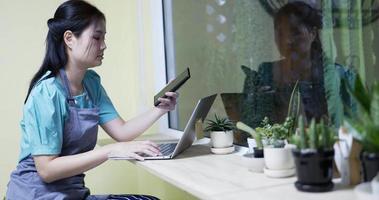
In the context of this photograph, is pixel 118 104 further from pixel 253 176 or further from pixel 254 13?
pixel 253 176

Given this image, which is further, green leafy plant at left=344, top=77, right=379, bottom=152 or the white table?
the white table

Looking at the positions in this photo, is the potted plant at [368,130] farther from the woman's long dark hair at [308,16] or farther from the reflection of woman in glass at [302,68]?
the woman's long dark hair at [308,16]

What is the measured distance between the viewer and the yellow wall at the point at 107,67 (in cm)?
233

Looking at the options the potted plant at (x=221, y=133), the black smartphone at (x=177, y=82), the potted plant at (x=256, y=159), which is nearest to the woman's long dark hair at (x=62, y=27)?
the black smartphone at (x=177, y=82)

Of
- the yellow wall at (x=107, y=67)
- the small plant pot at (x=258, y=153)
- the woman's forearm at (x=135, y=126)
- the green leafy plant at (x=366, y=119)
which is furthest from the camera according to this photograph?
the yellow wall at (x=107, y=67)

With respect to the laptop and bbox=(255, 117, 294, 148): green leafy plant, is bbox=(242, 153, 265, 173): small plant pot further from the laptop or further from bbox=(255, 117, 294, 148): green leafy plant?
the laptop

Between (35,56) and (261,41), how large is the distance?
145cm

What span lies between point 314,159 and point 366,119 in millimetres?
133

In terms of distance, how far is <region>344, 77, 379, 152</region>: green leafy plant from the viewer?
2.54 ft

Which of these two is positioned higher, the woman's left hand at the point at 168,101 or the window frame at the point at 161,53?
the window frame at the point at 161,53

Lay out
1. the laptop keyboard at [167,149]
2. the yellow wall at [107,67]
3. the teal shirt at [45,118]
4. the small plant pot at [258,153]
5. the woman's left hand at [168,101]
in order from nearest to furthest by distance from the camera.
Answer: the small plant pot at [258,153] < the teal shirt at [45,118] < the laptop keyboard at [167,149] < the woman's left hand at [168,101] < the yellow wall at [107,67]

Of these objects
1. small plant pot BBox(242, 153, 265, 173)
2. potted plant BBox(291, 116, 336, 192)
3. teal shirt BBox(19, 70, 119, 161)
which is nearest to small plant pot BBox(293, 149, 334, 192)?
potted plant BBox(291, 116, 336, 192)

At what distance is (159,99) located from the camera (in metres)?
1.66

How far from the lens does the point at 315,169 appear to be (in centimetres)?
86
